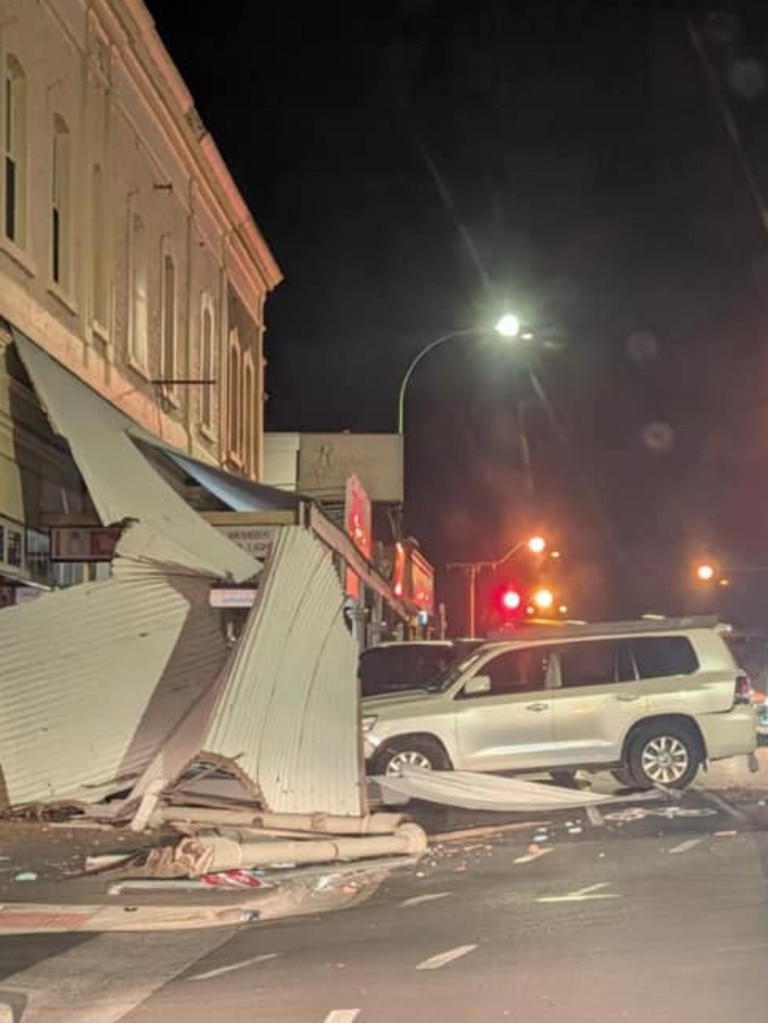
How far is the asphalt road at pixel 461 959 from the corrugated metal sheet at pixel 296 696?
167cm

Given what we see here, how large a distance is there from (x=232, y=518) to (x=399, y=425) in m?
10.9

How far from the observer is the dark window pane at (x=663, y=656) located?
1609 centimetres

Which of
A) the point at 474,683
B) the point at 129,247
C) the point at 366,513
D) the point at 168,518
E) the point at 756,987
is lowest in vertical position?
the point at 756,987

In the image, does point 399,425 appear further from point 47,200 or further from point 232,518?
point 47,200

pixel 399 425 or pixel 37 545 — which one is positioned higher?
pixel 399 425

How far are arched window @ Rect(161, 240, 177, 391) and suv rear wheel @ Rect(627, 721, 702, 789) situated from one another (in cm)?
852

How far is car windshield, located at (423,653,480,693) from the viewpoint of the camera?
1580 centimetres

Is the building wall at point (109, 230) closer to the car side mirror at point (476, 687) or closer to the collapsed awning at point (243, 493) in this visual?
the collapsed awning at point (243, 493)

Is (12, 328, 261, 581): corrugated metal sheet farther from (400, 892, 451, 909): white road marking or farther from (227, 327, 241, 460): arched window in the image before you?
(227, 327, 241, 460): arched window

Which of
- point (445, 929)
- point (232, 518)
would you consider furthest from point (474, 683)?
point (445, 929)

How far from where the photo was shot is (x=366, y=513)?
1105 inches

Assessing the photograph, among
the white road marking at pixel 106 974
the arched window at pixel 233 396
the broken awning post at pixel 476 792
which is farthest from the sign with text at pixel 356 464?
the white road marking at pixel 106 974

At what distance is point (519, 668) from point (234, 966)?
30.2 ft

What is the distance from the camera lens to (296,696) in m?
12.2
